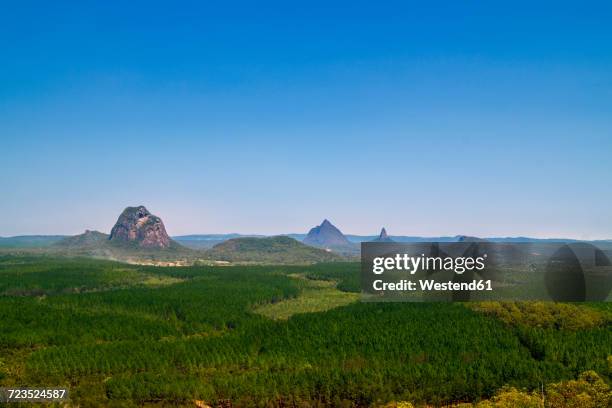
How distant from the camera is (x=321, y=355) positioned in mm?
107312

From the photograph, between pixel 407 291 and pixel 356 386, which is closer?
pixel 356 386

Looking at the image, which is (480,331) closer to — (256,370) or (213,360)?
(256,370)

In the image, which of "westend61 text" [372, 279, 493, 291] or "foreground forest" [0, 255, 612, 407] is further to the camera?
"westend61 text" [372, 279, 493, 291]

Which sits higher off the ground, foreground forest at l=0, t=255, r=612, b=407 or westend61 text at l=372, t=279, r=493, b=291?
westend61 text at l=372, t=279, r=493, b=291

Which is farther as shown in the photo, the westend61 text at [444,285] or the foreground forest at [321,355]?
the westend61 text at [444,285]

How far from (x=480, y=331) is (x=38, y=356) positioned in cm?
9906

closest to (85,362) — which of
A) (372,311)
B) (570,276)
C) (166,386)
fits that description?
(166,386)

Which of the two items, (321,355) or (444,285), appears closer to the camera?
(321,355)

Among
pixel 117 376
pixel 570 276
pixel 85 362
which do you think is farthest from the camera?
pixel 570 276

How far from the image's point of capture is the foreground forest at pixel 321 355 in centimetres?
8556

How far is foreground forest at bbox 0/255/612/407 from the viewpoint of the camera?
85.6 meters

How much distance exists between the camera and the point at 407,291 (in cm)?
19438

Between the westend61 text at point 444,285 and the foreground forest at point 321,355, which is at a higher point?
the westend61 text at point 444,285

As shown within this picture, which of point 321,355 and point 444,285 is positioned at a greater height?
point 444,285
